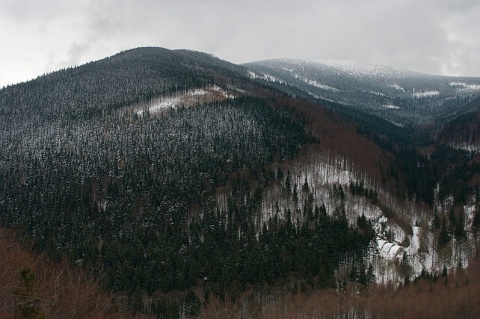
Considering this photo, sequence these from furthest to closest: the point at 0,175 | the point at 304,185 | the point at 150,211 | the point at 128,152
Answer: the point at 128,152, the point at 0,175, the point at 304,185, the point at 150,211

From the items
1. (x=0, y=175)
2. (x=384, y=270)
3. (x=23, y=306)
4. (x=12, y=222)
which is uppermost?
(x=23, y=306)

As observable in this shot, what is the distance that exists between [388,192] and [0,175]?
162897mm

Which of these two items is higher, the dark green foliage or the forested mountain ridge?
the dark green foliage

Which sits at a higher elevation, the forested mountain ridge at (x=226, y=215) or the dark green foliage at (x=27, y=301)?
the dark green foliage at (x=27, y=301)

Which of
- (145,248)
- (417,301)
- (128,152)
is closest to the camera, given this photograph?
(417,301)

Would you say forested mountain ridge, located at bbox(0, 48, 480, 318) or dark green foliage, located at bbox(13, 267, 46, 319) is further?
forested mountain ridge, located at bbox(0, 48, 480, 318)

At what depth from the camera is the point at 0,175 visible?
17550cm

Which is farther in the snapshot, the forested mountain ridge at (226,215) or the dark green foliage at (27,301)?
the forested mountain ridge at (226,215)

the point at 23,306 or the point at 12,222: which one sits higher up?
the point at 23,306

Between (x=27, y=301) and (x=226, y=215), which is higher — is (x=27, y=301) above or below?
above

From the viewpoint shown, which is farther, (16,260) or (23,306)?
(16,260)

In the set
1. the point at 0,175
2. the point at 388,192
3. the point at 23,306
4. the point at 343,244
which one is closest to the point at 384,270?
the point at 343,244

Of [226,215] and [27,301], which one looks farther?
[226,215]

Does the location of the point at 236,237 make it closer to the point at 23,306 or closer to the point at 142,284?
the point at 142,284
